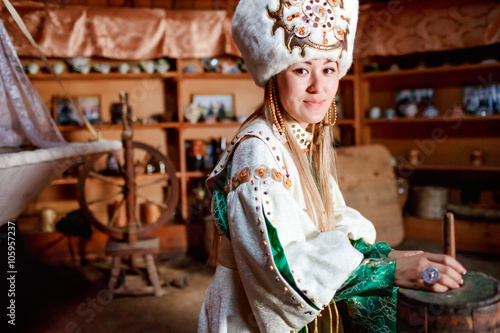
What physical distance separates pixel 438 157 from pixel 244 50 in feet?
13.8

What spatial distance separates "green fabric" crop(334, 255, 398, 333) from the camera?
1.05m

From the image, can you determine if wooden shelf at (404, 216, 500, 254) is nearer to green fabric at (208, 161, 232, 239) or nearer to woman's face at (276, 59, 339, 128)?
woman's face at (276, 59, 339, 128)

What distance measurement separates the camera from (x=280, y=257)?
103 cm

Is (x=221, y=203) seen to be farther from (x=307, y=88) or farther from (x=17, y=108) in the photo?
(x=17, y=108)

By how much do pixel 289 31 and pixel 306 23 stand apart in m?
0.05

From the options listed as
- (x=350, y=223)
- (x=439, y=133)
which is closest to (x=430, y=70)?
(x=439, y=133)

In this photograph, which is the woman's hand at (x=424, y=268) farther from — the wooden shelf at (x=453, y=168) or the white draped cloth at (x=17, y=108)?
the wooden shelf at (x=453, y=168)

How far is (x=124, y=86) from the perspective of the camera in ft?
15.9

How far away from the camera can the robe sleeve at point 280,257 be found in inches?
40.4

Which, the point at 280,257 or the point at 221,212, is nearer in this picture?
the point at 280,257

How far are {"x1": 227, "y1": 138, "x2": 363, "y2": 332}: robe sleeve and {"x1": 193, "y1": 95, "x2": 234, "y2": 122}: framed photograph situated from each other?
3.87 meters

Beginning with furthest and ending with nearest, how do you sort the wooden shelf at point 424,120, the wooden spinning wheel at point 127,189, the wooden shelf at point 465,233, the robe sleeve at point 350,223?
the wooden shelf at point 424,120
the wooden shelf at point 465,233
the wooden spinning wheel at point 127,189
the robe sleeve at point 350,223

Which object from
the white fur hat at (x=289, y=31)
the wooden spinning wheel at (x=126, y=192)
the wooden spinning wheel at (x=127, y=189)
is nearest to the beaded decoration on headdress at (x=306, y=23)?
the white fur hat at (x=289, y=31)

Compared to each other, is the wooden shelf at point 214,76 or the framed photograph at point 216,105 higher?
the wooden shelf at point 214,76
